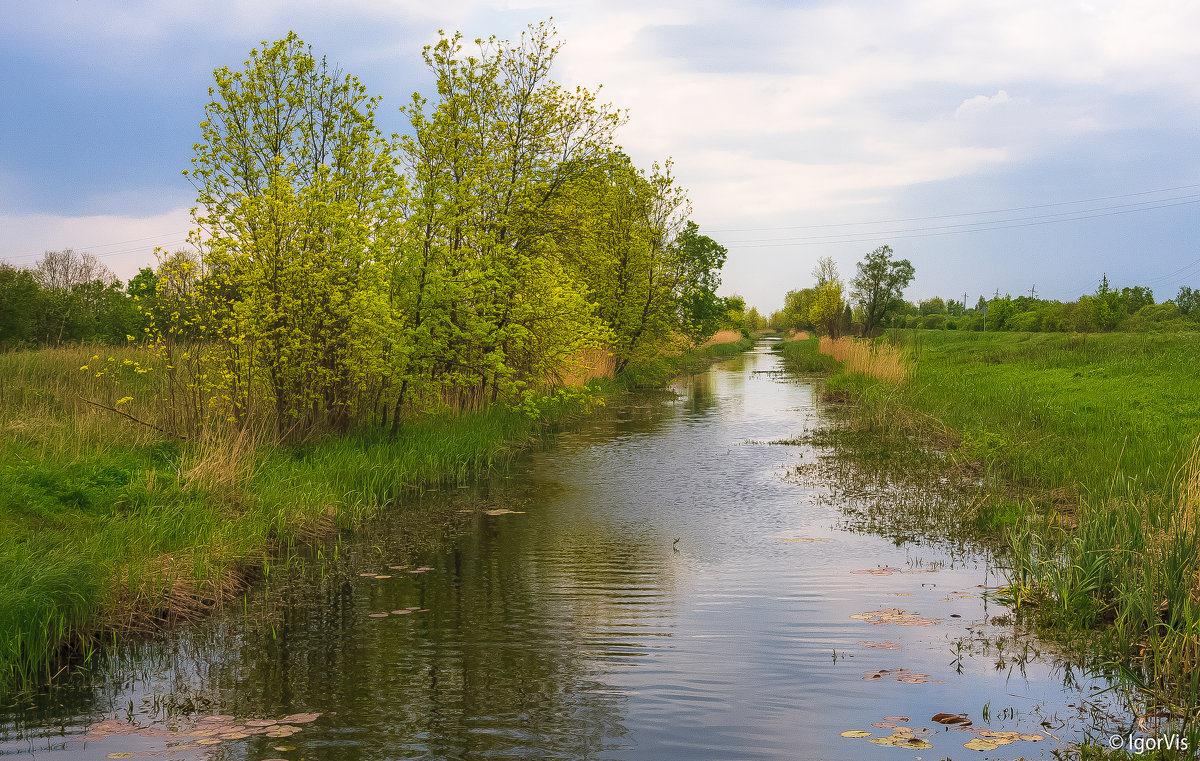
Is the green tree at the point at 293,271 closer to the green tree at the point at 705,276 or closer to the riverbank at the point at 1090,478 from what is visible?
the riverbank at the point at 1090,478

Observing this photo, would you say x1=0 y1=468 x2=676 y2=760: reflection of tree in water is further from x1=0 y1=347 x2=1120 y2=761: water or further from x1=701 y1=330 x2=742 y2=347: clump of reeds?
x1=701 y1=330 x2=742 y2=347: clump of reeds

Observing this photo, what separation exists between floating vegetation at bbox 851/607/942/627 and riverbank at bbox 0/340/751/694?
5.99m

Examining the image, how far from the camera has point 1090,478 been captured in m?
10.6

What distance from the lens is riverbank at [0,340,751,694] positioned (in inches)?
255

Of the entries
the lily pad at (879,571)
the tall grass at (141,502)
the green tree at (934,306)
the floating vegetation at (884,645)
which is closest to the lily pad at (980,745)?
the floating vegetation at (884,645)

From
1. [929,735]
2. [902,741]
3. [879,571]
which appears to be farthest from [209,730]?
[879,571]

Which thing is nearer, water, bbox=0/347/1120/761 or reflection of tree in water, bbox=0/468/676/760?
water, bbox=0/347/1120/761

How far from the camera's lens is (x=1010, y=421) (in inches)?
637

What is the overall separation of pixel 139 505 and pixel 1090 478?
11724mm

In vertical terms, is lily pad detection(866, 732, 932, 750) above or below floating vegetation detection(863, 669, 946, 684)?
below

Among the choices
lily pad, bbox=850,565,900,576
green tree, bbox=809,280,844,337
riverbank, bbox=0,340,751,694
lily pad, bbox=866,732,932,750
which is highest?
green tree, bbox=809,280,844,337

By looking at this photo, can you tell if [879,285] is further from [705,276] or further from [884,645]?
[884,645]

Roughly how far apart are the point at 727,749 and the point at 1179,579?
3.94m

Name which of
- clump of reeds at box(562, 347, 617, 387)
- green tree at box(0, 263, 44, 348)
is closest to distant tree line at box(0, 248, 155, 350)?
green tree at box(0, 263, 44, 348)
